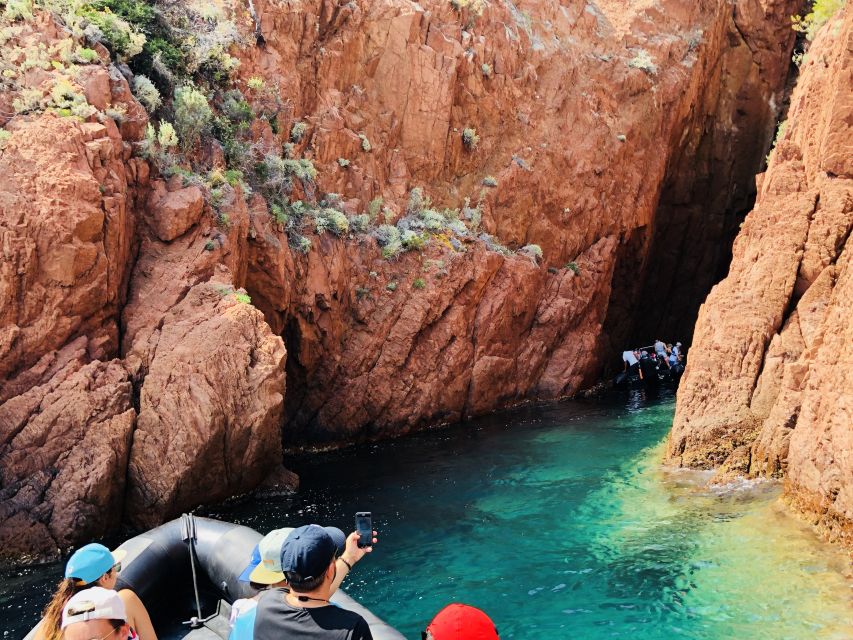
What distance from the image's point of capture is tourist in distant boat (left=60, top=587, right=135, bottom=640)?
3715 mm

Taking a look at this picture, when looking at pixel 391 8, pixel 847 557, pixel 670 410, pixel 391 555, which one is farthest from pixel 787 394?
pixel 391 8

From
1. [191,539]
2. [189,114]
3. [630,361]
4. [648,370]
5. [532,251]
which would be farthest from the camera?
[630,361]

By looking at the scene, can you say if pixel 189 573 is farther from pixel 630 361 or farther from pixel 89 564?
pixel 630 361

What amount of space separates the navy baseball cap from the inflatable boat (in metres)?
3.88

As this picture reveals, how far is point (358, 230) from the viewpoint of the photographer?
1988cm

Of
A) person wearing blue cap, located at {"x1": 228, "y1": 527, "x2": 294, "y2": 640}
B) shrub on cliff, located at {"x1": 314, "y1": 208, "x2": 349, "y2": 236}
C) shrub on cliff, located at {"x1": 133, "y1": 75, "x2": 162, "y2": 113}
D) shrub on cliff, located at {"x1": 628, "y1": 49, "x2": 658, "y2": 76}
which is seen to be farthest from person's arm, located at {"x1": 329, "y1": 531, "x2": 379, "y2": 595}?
shrub on cliff, located at {"x1": 628, "y1": 49, "x2": 658, "y2": 76}

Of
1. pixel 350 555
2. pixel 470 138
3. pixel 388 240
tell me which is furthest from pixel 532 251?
pixel 350 555

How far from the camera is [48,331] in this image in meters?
12.1

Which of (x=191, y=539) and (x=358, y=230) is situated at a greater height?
(x=358, y=230)

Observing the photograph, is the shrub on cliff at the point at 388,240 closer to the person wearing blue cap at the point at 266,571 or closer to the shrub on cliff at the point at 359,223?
the shrub on cliff at the point at 359,223

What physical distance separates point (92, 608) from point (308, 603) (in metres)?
1.06

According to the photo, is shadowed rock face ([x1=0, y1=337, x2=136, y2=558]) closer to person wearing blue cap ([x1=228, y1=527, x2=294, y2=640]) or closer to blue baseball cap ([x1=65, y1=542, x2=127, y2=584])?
blue baseball cap ([x1=65, y1=542, x2=127, y2=584])

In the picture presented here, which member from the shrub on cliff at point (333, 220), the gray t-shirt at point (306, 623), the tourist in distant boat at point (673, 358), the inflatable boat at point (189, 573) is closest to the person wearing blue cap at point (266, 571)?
the gray t-shirt at point (306, 623)

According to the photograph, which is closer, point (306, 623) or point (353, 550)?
Result: point (306, 623)
